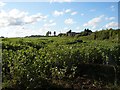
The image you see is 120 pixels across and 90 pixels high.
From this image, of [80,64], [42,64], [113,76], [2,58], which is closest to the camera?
[42,64]

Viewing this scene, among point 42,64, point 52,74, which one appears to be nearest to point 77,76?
point 52,74

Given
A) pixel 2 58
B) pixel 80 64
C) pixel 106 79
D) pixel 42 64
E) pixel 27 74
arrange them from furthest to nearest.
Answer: pixel 80 64 → pixel 106 79 → pixel 2 58 → pixel 42 64 → pixel 27 74

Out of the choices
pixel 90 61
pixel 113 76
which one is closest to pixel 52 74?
pixel 113 76

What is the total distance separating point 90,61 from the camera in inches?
488

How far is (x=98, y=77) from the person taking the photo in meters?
9.69

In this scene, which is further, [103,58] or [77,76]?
[103,58]

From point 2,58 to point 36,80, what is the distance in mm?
2113

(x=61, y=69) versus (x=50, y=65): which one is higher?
(x=50, y=65)

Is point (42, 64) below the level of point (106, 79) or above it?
above

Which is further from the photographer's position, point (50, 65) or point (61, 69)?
point (61, 69)

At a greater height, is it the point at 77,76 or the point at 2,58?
the point at 2,58

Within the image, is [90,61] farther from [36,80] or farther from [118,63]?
[36,80]

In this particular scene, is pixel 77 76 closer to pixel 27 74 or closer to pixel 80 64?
pixel 80 64

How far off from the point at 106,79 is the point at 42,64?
2.79m
